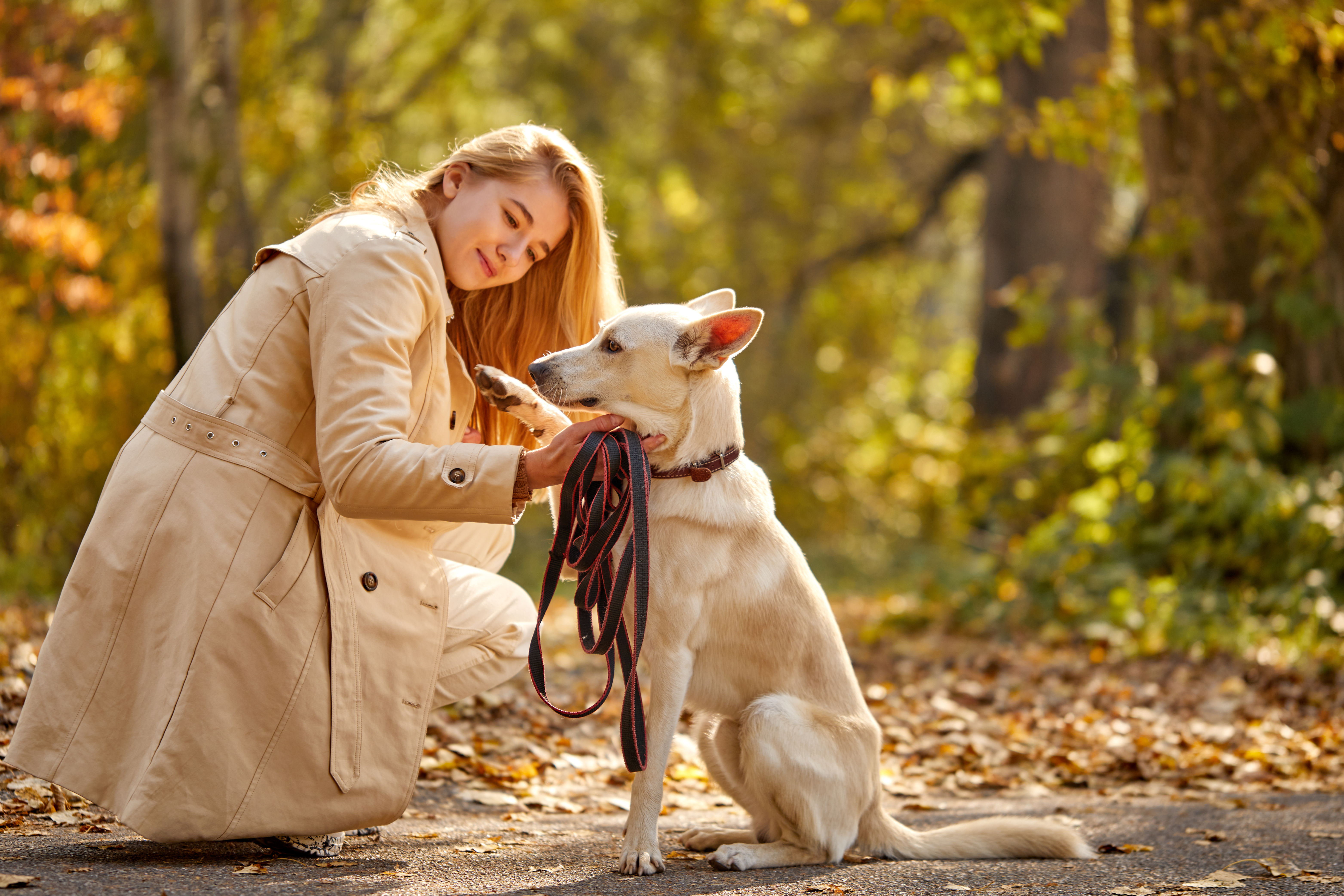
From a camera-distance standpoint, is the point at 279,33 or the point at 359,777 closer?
the point at 359,777

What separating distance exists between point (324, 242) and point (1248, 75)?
5.57 m

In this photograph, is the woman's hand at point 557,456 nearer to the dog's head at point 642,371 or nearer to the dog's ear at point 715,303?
the dog's head at point 642,371

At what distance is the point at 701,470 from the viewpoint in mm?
3125

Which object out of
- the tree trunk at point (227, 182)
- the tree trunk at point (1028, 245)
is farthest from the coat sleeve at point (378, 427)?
the tree trunk at point (1028, 245)

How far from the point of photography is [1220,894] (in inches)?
113

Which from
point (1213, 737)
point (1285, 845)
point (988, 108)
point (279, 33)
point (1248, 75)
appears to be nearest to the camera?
point (1285, 845)

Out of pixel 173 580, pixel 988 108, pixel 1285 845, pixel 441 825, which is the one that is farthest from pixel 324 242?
pixel 988 108

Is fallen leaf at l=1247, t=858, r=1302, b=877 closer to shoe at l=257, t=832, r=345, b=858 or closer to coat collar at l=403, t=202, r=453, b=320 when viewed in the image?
shoe at l=257, t=832, r=345, b=858

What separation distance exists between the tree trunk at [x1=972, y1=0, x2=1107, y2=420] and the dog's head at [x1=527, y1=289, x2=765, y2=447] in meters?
9.11

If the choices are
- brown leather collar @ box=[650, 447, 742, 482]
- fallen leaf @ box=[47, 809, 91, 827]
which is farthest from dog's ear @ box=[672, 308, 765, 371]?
fallen leaf @ box=[47, 809, 91, 827]

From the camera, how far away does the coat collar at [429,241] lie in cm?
309

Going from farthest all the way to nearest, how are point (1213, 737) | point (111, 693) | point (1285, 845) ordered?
1. point (1213, 737)
2. point (1285, 845)
3. point (111, 693)

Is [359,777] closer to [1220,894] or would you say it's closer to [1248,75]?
[1220,894]

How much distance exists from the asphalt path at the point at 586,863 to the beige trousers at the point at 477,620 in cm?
48
